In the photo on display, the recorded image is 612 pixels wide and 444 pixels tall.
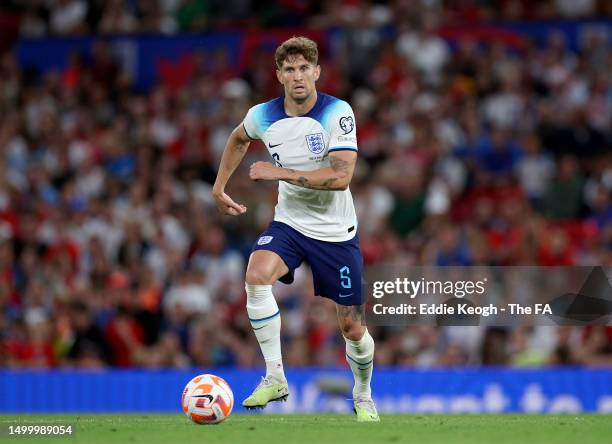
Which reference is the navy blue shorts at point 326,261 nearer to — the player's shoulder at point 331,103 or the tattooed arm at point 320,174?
the tattooed arm at point 320,174

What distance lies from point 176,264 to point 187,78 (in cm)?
419

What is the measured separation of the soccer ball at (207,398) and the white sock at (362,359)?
Answer: 108 centimetres

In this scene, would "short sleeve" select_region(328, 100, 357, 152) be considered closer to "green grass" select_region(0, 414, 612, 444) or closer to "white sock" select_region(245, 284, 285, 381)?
"white sock" select_region(245, 284, 285, 381)

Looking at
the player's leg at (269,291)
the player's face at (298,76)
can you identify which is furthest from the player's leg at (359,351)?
the player's face at (298,76)

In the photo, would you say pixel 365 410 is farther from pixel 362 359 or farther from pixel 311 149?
pixel 311 149

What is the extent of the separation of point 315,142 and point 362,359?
181 cm

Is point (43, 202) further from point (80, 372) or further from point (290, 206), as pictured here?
point (290, 206)

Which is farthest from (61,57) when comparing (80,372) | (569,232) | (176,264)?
(569,232)

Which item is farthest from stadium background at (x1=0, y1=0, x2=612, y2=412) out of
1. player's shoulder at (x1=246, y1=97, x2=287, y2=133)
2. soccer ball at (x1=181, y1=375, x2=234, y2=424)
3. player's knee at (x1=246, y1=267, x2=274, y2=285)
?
player's shoulder at (x1=246, y1=97, x2=287, y2=133)

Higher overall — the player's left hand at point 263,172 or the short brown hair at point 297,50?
the short brown hair at point 297,50

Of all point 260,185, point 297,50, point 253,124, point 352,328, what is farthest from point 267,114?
point 260,185

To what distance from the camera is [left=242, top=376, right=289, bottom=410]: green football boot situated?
10.1 m

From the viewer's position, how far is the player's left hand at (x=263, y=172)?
Answer: 32.2ft

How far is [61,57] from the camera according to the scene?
21828 mm
